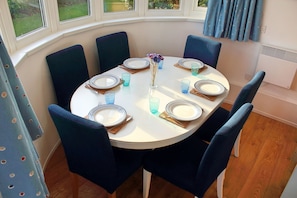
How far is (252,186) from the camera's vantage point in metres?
2.13

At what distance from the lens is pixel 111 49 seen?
8.91ft

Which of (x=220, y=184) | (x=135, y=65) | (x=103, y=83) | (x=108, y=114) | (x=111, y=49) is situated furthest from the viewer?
(x=111, y=49)

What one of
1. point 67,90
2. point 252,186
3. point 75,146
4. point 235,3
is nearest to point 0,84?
point 75,146

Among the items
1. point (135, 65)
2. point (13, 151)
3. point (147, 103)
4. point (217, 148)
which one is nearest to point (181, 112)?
point (147, 103)

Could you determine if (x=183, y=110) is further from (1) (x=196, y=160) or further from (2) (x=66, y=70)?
(2) (x=66, y=70)

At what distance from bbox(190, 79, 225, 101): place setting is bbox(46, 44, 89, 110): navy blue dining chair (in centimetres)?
112

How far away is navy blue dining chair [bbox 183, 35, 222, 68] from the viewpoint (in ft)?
8.30

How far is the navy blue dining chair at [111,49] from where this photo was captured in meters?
2.63

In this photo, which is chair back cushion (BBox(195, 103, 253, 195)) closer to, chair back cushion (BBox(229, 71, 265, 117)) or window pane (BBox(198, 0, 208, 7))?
chair back cushion (BBox(229, 71, 265, 117))

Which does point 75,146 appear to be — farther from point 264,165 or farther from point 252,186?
point 264,165

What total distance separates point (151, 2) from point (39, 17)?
1.43 m

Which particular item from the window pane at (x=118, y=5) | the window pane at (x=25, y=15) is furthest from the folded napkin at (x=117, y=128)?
the window pane at (x=118, y=5)

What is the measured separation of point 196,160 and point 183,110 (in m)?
0.35

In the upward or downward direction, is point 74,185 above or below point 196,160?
below
